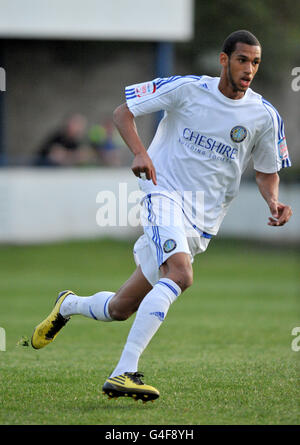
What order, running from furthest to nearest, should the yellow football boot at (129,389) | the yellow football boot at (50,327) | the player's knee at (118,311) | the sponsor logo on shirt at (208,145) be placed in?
the yellow football boot at (50,327) → the player's knee at (118,311) → the sponsor logo on shirt at (208,145) → the yellow football boot at (129,389)

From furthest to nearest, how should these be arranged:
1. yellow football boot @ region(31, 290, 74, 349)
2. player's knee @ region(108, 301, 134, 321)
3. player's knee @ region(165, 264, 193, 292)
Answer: yellow football boot @ region(31, 290, 74, 349), player's knee @ region(108, 301, 134, 321), player's knee @ region(165, 264, 193, 292)

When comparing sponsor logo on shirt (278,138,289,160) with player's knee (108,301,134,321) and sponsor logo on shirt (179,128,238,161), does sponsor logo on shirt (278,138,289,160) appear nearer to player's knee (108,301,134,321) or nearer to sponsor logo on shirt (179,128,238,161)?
sponsor logo on shirt (179,128,238,161)

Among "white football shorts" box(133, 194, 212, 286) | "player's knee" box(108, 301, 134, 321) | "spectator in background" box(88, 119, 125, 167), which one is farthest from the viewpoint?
"spectator in background" box(88, 119, 125, 167)

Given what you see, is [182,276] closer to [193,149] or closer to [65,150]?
[193,149]

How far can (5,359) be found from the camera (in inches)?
300

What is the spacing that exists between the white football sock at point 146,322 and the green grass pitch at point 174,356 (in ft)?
0.95

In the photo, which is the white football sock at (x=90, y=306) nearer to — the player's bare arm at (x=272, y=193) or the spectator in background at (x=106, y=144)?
the player's bare arm at (x=272, y=193)

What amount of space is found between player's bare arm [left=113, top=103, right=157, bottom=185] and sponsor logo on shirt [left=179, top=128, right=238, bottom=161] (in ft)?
1.22

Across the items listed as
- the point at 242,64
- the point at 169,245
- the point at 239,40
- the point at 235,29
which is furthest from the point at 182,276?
the point at 235,29

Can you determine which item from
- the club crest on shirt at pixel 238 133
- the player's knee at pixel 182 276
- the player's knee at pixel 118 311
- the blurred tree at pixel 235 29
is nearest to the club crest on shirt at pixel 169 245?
the player's knee at pixel 182 276

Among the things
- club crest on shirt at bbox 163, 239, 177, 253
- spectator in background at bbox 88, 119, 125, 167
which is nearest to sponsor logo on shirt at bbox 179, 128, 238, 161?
club crest on shirt at bbox 163, 239, 177, 253

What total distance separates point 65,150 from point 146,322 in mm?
15662

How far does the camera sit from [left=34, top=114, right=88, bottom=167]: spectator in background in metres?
20.7

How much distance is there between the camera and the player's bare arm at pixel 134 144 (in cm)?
569
